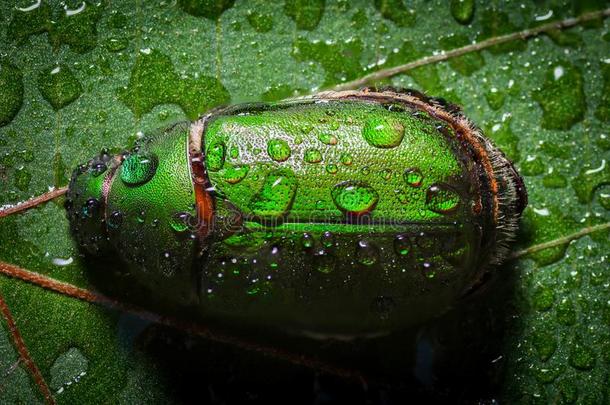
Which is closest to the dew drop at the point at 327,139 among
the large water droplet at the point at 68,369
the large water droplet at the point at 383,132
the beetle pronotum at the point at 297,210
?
the beetle pronotum at the point at 297,210

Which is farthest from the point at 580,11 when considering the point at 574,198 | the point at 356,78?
the point at 356,78

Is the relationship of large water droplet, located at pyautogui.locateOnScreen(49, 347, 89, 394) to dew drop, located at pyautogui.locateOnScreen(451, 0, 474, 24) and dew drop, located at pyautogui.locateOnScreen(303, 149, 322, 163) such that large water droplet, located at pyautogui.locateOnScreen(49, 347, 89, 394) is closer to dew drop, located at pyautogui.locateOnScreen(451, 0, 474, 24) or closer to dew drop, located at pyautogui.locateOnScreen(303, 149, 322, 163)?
dew drop, located at pyautogui.locateOnScreen(303, 149, 322, 163)

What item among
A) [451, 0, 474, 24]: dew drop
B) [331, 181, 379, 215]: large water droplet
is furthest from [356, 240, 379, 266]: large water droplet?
[451, 0, 474, 24]: dew drop

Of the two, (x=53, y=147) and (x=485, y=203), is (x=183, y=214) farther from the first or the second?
(x=485, y=203)

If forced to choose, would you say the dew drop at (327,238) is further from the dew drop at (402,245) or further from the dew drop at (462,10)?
the dew drop at (462,10)

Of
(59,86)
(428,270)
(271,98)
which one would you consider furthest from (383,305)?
(59,86)

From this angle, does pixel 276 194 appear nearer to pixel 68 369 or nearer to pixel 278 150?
pixel 278 150
